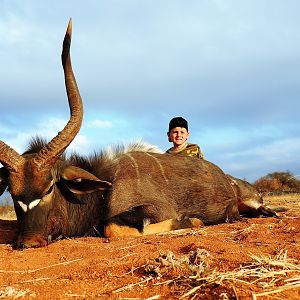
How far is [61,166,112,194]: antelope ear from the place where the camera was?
5.38 metres

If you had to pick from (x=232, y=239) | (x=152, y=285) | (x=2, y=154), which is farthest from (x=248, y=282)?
(x=2, y=154)

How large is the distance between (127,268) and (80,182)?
2.56 m

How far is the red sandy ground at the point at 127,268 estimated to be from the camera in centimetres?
246

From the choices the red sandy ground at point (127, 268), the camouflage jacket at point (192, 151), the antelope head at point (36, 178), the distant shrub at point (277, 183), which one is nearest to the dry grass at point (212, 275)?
the red sandy ground at point (127, 268)

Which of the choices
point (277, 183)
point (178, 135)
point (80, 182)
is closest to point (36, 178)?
point (80, 182)

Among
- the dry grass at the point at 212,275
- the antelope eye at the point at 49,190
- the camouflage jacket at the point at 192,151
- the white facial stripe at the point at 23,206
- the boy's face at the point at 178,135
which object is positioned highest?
the boy's face at the point at 178,135

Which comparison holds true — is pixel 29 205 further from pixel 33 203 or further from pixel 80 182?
pixel 80 182

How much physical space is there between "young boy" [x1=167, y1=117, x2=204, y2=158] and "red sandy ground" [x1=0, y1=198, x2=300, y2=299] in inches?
130

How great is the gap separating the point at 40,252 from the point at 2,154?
1319 millimetres

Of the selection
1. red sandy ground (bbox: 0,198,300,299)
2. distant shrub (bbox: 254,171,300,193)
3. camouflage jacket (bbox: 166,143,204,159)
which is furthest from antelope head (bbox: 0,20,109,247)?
distant shrub (bbox: 254,171,300,193)

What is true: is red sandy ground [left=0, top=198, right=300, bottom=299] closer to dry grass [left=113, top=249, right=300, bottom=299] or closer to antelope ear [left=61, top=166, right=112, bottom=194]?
dry grass [left=113, top=249, right=300, bottom=299]

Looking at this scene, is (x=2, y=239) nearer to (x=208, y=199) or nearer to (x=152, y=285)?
(x=208, y=199)

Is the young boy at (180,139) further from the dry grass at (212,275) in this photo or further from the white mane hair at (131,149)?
the dry grass at (212,275)

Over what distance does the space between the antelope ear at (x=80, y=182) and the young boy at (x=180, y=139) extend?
2.95 m
